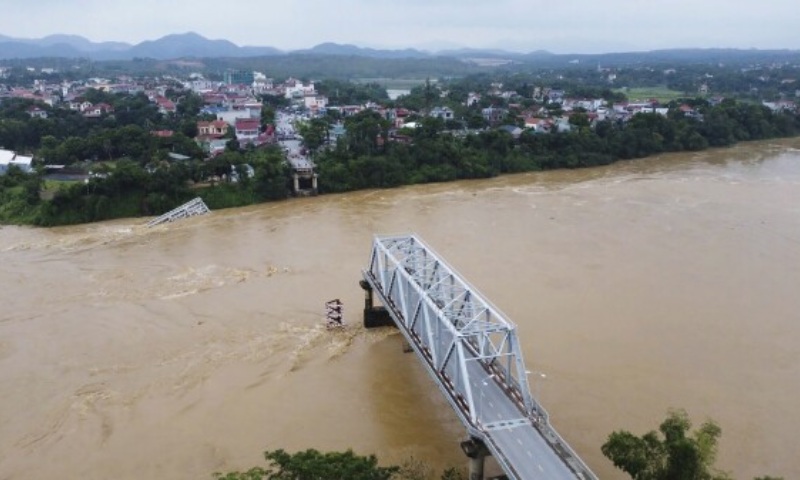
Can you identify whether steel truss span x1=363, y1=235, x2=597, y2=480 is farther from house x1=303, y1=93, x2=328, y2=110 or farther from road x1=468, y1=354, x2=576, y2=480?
house x1=303, y1=93, x2=328, y2=110

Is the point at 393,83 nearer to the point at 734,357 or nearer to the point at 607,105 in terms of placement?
the point at 607,105

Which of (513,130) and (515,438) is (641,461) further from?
(513,130)

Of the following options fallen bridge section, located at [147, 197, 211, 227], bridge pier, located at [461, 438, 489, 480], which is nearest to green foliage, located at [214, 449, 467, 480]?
bridge pier, located at [461, 438, 489, 480]

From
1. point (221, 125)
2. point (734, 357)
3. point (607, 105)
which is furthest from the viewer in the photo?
point (607, 105)

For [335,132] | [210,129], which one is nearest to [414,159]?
[335,132]

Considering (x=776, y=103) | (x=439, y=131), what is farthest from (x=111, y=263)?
(x=776, y=103)

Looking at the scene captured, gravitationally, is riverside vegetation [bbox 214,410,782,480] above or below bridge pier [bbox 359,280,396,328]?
above
